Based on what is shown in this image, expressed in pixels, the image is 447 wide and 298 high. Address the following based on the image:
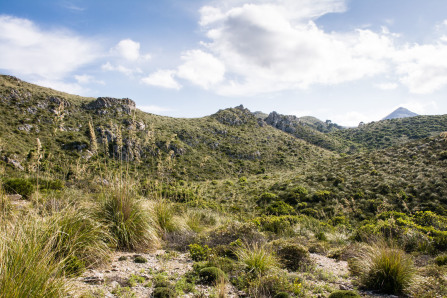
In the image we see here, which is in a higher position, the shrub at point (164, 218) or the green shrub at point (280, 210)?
the shrub at point (164, 218)

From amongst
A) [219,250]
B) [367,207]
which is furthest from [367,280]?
[367,207]

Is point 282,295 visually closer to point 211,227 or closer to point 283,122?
point 211,227

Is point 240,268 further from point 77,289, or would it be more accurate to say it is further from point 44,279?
point 44,279

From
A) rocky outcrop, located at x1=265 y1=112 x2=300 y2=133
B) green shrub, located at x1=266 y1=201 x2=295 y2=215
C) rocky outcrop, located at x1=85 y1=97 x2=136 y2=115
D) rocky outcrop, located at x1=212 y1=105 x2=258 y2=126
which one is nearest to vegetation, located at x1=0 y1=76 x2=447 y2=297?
green shrub, located at x1=266 y1=201 x2=295 y2=215

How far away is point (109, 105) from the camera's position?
197ft

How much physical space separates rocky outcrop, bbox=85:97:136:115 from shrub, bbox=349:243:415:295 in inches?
2416

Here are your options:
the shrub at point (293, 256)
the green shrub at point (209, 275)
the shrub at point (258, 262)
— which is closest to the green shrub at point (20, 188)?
the green shrub at point (209, 275)

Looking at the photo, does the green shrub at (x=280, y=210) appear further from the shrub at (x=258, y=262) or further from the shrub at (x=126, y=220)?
the shrub at (x=126, y=220)

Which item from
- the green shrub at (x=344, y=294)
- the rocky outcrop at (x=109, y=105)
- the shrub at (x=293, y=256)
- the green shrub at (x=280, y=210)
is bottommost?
the green shrub at (x=280, y=210)

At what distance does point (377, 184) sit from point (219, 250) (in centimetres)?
1945

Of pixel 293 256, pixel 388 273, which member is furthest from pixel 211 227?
pixel 388 273

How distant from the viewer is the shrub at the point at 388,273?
14.8 ft

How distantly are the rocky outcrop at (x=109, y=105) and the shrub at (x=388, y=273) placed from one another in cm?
6137

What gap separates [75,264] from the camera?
3.76 meters
